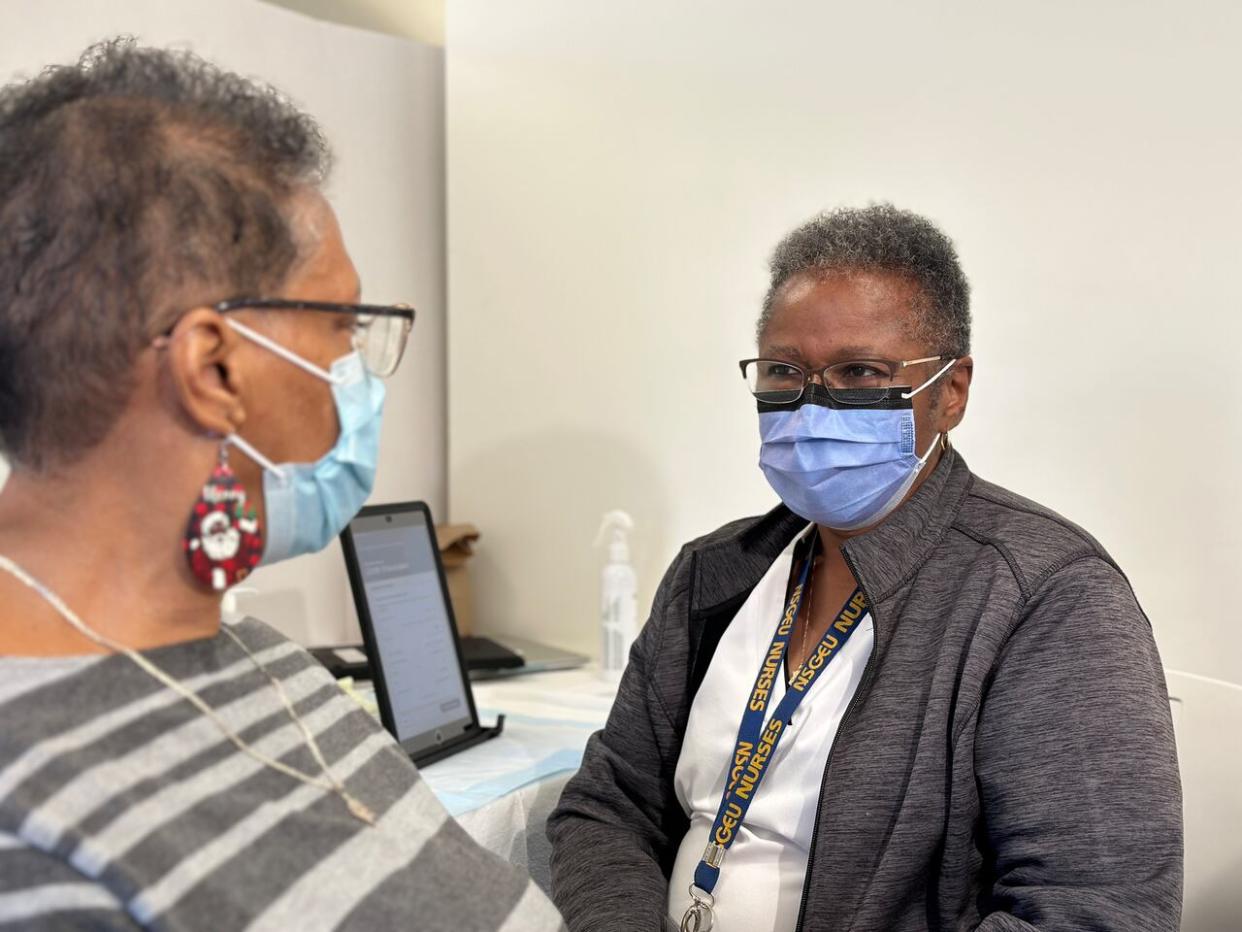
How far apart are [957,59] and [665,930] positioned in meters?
1.33

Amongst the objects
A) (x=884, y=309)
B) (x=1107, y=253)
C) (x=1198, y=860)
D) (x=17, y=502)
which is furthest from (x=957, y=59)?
(x=17, y=502)

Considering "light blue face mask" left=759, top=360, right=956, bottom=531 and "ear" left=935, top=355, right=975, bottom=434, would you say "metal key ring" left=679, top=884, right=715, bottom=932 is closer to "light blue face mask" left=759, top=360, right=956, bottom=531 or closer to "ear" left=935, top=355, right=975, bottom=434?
"light blue face mask" left=759, top=360, right=956, bottom=531

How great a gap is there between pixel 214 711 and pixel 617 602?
1371mm

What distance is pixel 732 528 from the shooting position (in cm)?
156

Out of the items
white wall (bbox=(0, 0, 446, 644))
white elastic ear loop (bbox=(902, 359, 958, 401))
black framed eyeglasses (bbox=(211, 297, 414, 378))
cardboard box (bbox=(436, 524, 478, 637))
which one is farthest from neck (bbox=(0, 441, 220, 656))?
cardboard box (bbox=(436, 524, 478, 637))

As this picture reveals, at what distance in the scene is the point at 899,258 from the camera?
138 centimetres

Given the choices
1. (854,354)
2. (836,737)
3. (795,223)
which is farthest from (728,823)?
(795,223)

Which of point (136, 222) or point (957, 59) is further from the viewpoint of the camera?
point (957, 59)

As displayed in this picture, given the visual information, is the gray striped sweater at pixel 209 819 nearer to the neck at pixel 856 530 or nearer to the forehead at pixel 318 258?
the forehead at pixel 318 258

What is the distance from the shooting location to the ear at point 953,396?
1.40m

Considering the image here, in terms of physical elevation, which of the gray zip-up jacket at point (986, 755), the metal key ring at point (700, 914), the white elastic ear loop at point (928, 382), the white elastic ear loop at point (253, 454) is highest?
the white elastic ear loop at point (928, 382)

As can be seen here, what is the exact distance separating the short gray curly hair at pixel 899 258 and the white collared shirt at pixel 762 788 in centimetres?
38

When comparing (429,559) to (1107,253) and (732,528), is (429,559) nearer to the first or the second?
(732,528)

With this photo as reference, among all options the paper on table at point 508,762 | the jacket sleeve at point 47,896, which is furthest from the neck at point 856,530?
the jacket sleeve at point 47,896
